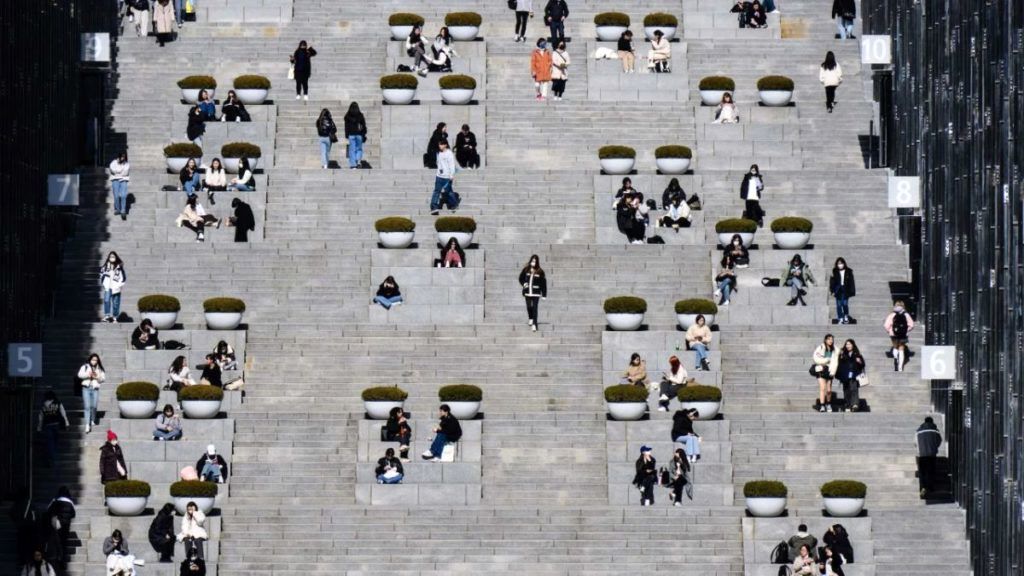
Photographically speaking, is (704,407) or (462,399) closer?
(704,407)

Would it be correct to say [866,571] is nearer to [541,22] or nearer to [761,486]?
[761,486]

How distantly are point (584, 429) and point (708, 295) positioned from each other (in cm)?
672

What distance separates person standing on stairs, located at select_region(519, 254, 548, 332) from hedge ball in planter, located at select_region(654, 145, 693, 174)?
6940 millimetres

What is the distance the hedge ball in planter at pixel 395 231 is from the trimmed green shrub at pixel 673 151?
277 inches

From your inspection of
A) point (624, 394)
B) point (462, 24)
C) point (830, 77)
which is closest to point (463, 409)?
point (624, 394)

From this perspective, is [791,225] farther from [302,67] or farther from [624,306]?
[302,67]

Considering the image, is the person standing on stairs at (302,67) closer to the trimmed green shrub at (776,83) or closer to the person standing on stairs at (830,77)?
the trimmed green shrub at (776,83)

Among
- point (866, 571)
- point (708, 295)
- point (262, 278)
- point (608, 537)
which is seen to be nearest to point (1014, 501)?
point (866, 571)

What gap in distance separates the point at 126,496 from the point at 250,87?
1880 centimetres

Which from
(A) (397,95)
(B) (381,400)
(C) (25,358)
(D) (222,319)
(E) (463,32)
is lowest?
(B) (381,400)

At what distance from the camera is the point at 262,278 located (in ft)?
278

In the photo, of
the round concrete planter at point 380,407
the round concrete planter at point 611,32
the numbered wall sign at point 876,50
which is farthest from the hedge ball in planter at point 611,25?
the round concrete planter at point 380,407

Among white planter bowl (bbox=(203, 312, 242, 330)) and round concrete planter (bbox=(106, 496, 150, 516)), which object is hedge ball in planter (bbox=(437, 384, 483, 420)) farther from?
round concrete planter (bbox=(106, 496, 150, 516))

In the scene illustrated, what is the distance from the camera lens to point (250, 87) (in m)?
91.4
